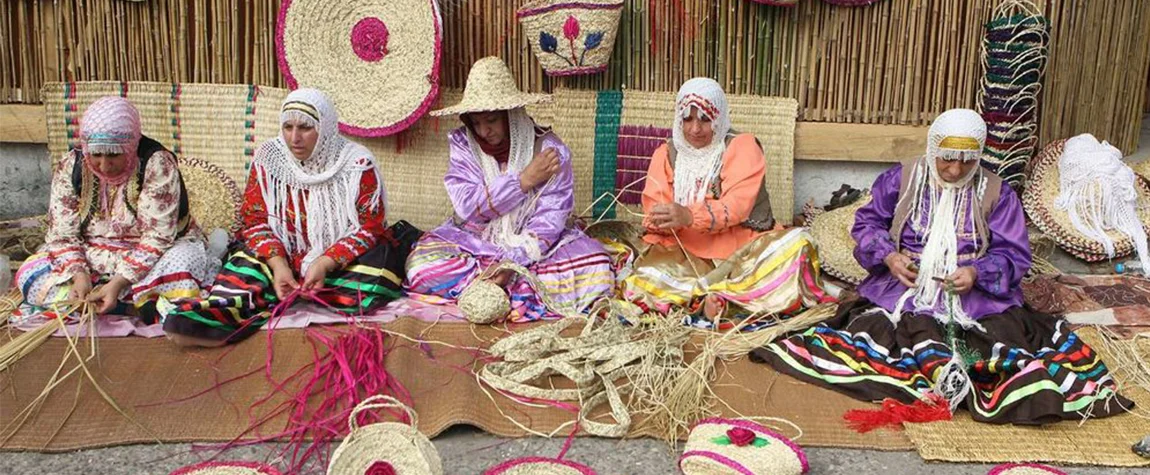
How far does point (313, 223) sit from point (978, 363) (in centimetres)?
246

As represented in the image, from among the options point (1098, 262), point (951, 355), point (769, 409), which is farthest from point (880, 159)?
point (769, 409)

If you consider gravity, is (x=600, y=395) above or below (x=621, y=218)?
below

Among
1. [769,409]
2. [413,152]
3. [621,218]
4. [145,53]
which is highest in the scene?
[145,53]

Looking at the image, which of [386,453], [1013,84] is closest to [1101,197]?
[1013,84]

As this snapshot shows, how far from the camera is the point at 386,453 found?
2.19 metres

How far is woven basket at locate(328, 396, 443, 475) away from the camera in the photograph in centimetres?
215

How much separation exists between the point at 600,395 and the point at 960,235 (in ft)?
4.52

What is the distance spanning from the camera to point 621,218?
4754 mm

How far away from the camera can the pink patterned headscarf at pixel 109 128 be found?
10.9ft

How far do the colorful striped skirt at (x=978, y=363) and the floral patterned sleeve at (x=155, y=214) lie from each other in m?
2.25

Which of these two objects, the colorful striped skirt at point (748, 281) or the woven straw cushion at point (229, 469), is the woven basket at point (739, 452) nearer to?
the colorful striped skirt at point (748, 281)

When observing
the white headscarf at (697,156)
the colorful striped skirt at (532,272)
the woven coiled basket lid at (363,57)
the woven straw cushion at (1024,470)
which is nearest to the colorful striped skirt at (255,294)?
the colorful striped skirt at (532,272)

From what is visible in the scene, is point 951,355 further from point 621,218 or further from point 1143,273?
point 621,218

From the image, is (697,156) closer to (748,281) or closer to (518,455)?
(748,281)
